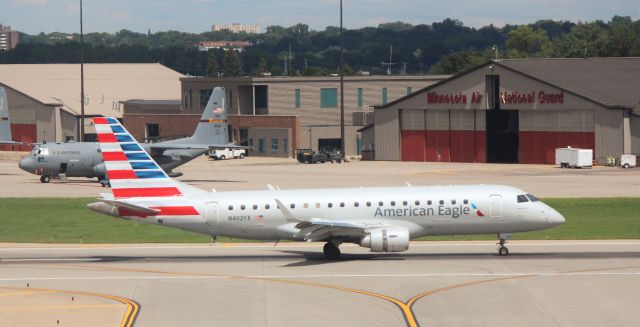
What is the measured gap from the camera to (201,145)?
3617 inches

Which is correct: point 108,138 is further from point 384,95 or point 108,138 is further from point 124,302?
point 384,95

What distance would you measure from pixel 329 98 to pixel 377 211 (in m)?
97.2

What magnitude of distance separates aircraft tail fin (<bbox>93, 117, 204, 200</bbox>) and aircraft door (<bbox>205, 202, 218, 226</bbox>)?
1.49 metres

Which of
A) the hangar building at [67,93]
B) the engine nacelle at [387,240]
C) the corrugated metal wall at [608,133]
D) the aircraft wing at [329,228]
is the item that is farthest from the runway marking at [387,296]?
the hangar building at [67,93]

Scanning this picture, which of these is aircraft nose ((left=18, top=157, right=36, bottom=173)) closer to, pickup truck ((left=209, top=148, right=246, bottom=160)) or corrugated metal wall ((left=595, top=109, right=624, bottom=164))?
pickup truck ((left=209, top=148, right=246, bottom=160))

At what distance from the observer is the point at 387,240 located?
41.7m

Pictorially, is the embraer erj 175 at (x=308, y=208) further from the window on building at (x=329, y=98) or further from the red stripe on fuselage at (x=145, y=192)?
the window on building at (x=329, y=98)

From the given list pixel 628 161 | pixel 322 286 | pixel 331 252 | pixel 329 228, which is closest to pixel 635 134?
pixel 628 161

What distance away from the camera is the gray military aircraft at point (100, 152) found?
8738cm

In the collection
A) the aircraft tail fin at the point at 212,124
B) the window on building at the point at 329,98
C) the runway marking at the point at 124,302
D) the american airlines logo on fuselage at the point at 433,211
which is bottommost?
the runway marking at the point at 124,302

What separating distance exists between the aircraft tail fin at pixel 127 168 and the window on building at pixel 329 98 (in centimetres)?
9606

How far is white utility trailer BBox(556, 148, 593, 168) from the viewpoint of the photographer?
332ft

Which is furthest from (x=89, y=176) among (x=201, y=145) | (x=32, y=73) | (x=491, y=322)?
(x=32, y=73)

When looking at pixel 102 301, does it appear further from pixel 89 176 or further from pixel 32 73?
pixel 32 73
